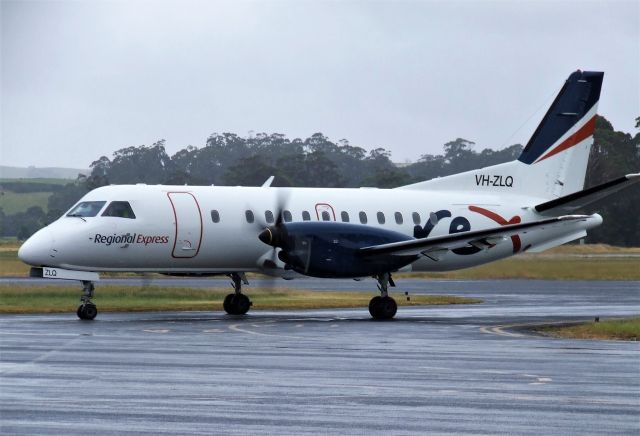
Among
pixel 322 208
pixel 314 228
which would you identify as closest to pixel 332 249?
pixel 314 228

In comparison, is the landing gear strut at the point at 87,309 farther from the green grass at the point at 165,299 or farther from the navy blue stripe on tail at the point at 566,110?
the navy blue stripe on tail at the point at 566,110

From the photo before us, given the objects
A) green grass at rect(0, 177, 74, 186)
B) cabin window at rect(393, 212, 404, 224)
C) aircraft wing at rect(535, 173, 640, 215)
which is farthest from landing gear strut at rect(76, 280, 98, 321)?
green grass at rect(0, 177, 74, 186)

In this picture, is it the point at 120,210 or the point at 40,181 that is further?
the point at 40,181

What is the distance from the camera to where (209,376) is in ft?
51.1

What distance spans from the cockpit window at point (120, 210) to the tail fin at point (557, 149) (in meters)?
8.78

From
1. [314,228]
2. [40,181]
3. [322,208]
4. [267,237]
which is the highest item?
[40,181]

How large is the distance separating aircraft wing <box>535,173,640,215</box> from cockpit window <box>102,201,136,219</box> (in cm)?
1071

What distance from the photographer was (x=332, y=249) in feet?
90.7

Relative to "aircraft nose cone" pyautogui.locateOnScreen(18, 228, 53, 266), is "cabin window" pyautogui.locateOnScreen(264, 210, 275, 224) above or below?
above

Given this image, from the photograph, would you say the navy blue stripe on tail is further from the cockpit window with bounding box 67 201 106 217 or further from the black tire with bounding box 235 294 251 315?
the cockpit window with bounding box 67 201 106 217

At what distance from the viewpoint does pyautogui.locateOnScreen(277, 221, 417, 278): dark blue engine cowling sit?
1078 inches

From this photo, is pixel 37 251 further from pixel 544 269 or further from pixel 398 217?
pixel 544 269

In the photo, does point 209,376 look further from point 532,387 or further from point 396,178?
point 396,178

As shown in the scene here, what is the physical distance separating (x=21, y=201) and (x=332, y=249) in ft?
336
